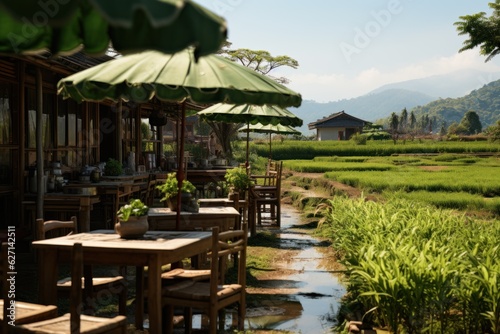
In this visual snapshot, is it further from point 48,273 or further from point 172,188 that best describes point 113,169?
point 48,273

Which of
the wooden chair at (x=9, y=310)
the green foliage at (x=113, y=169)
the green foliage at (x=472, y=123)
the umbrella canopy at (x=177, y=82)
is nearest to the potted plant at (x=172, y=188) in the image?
the umbrella canopy at (x=177, y=82)

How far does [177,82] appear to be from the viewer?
4734 mm

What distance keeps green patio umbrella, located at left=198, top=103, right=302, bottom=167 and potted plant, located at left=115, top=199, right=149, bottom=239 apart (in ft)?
13.7

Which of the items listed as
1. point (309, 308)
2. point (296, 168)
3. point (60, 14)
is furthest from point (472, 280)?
point (296, 168)

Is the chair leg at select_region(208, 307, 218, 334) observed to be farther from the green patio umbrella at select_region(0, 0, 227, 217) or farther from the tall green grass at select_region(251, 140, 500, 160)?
the tall green grass at select_region(251, 140, 500, 160)

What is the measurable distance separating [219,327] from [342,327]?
40.3 inches

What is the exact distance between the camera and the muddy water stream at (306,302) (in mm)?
5840

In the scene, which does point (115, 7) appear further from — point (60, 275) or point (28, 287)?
point (60, 275)

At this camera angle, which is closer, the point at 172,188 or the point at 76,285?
the point at 76,285

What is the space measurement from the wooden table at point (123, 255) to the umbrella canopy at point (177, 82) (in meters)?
1.05

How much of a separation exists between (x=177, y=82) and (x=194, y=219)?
2690 millimetres

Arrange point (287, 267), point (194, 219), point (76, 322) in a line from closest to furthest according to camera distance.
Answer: point (76, 322)
point (194, 219)
point (287, 267)

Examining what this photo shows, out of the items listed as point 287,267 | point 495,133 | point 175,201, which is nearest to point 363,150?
point 495,133

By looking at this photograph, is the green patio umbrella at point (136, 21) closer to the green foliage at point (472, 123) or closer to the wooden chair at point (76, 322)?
the wooden chair at point (76, 322)
